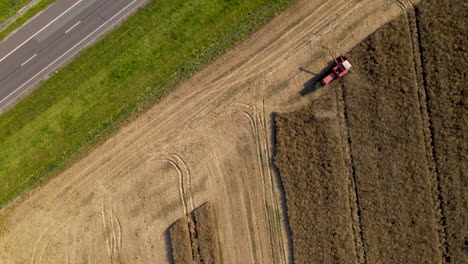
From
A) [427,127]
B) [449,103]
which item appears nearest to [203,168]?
[427,127]

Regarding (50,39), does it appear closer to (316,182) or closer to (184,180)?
(184,180)

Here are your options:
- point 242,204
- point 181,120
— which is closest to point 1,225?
point 181,120

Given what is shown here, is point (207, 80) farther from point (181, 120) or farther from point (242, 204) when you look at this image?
point (242, 204)

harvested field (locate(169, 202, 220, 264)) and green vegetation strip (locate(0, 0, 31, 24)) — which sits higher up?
green vegetation strip (locate(0, 0, 31, 24))

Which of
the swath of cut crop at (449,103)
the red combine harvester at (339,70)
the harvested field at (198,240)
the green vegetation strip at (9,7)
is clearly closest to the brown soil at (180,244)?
the harvested field at (198,240)

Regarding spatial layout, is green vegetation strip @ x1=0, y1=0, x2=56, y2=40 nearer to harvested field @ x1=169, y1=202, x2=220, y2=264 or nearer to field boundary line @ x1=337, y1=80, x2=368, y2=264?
harvested field @ x1=169, y1=202, x2=220, y2=264

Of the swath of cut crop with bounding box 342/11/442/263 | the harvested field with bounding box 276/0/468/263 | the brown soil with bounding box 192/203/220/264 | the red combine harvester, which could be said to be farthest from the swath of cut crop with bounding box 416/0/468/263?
the brown soil with bounding box 192/203/220/264
